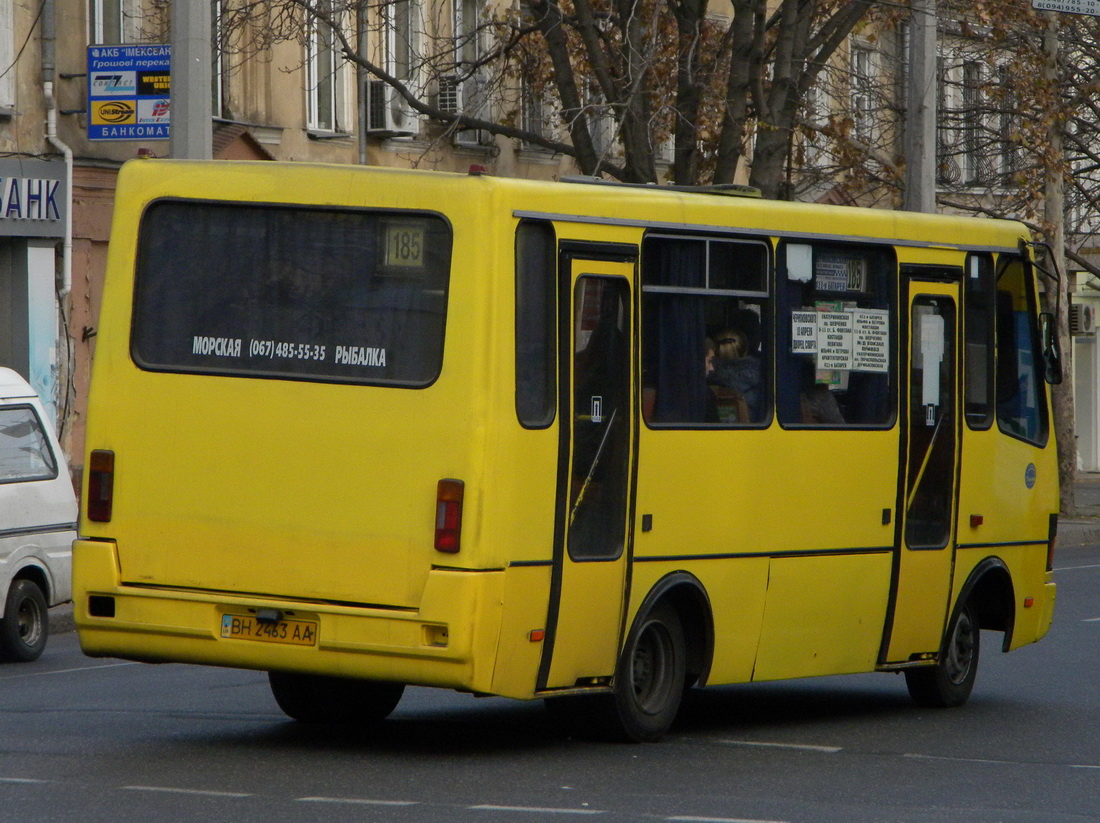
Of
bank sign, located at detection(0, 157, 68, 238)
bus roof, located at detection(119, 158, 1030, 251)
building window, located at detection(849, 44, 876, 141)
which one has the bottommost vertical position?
bus roof, located at detection(119, 158, 1030, 251)

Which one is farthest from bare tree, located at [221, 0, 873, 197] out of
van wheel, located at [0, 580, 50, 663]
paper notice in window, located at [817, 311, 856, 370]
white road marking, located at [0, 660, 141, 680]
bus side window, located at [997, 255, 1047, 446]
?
paper notice in window, located at [817, 311, 856, 370]

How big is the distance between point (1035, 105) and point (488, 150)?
310 inches

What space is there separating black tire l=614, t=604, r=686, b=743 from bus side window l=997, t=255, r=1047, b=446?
2994 mm

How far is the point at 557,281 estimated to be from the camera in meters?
9.52

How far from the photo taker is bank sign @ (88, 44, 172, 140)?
1880cm

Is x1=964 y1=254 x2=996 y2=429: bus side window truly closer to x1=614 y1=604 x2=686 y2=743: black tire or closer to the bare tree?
x1=614 y1=604 x2=686 y2=743: black tire

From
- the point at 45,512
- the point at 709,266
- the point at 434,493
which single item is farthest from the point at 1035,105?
the point at 434,493

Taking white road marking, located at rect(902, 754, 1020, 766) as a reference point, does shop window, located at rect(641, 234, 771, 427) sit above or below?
above

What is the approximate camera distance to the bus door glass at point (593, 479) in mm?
9492

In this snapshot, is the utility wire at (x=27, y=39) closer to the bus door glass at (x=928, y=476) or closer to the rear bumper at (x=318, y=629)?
the bus door glass at (x=928, y=476)

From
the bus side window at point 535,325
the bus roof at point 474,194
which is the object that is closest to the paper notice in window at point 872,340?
the bus roof at point 474,194

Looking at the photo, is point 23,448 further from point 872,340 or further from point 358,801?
point 358,801

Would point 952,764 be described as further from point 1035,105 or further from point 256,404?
point 1035,105

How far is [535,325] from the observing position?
940 centimetres
